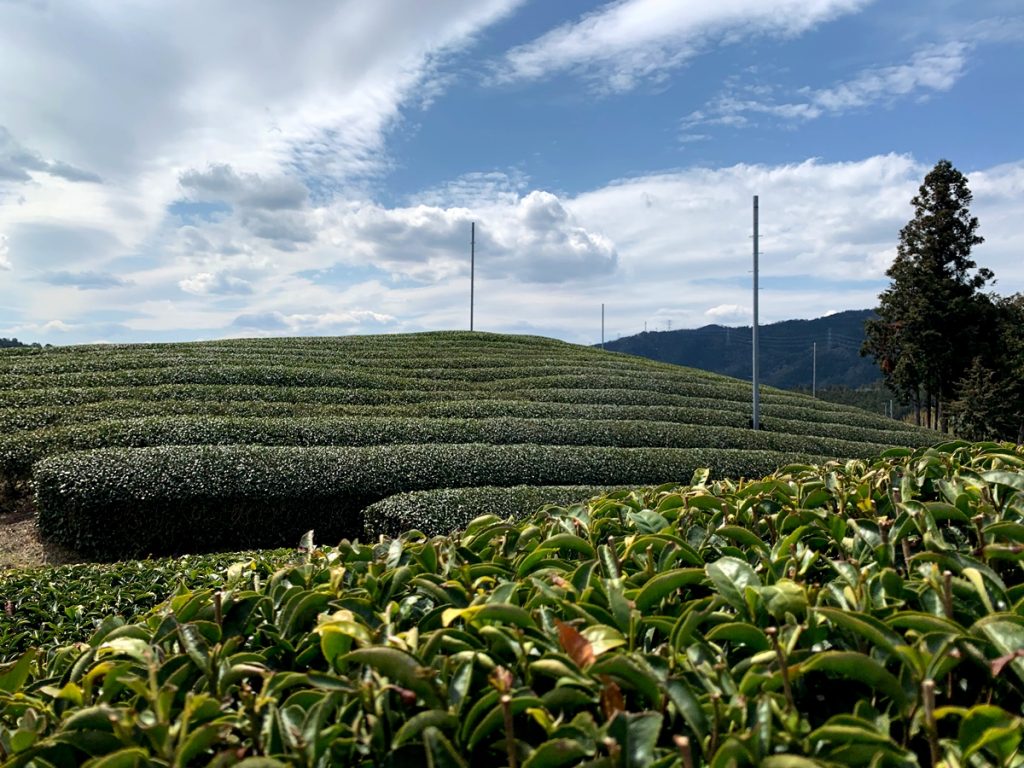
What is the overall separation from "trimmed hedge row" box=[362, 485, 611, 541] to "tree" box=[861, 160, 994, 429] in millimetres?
21331

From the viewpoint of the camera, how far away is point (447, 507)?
7445 mm

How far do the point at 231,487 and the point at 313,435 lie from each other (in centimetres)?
222

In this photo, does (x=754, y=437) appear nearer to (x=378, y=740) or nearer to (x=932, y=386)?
(x=378, y=740)

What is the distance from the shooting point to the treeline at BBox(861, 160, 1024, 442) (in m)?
23.7

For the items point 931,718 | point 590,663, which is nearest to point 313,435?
point 590,663

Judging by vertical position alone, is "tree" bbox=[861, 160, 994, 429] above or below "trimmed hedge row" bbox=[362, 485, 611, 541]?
above

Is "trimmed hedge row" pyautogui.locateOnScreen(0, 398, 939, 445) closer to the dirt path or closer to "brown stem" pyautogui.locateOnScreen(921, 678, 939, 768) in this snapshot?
the dirt path

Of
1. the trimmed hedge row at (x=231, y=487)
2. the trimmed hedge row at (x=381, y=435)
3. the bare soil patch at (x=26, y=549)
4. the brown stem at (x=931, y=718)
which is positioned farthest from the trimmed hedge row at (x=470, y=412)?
the brown stem at (x=931, y=718)

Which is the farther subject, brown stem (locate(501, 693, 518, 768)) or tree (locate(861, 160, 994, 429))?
tree (locate(861, 160, 994, 429))

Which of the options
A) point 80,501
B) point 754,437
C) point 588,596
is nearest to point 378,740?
point 588,596

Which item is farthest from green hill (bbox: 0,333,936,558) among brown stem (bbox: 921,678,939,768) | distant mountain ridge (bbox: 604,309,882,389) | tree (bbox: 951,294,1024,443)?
distant mountain ridge (bbox: 604,309,882,389)

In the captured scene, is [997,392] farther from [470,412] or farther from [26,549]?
[26,549]

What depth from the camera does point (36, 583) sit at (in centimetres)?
447

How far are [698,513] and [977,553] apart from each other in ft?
2.01
